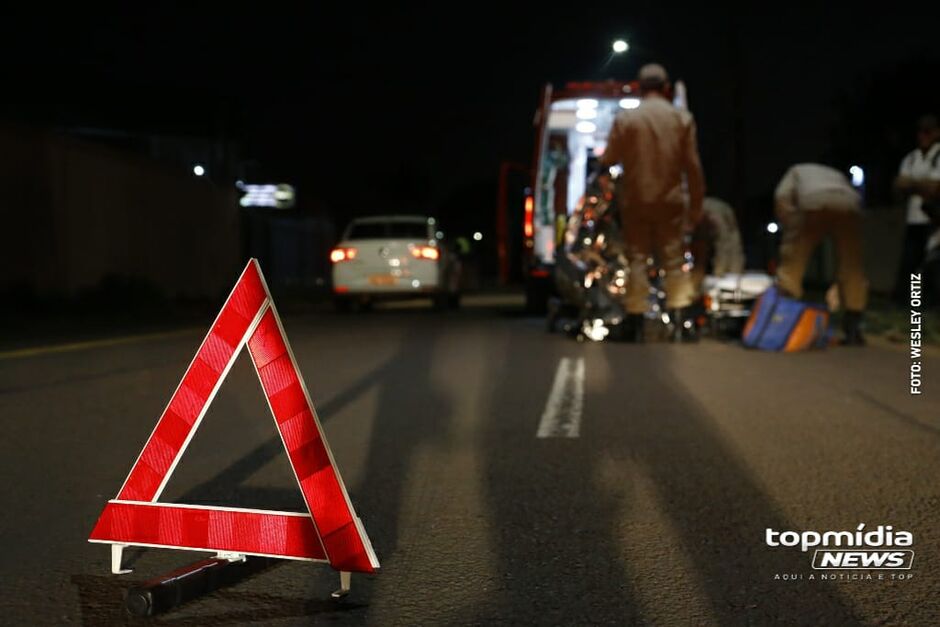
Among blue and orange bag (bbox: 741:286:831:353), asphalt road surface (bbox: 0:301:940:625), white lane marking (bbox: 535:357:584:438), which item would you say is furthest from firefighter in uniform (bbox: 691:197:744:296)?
white lane marking (bbox: 535:357:584:438)

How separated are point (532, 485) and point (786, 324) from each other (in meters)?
6.40

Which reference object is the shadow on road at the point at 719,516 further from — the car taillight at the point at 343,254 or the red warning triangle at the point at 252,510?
the car taillight at the point at 343,254

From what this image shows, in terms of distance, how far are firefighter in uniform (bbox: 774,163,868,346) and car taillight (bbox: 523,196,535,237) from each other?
17.2 ft

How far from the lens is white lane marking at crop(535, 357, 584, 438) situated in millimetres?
6578

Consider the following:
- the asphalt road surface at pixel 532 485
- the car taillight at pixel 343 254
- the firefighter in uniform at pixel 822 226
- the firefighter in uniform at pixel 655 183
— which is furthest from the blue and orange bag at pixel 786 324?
the car taillight at pixel 343 254

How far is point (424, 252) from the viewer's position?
764 inches

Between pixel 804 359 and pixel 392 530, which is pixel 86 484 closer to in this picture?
pixel 392 530

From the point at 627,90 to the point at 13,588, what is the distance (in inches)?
524

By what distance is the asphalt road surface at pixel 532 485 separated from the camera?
11.9 ft

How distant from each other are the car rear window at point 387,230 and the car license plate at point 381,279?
1.49m

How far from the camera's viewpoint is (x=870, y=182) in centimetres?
5562

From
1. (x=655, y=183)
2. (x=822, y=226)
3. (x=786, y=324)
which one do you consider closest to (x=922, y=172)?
(x=822, y=226)

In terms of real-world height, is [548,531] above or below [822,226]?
below

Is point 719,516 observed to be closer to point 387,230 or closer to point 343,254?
point 343,254
